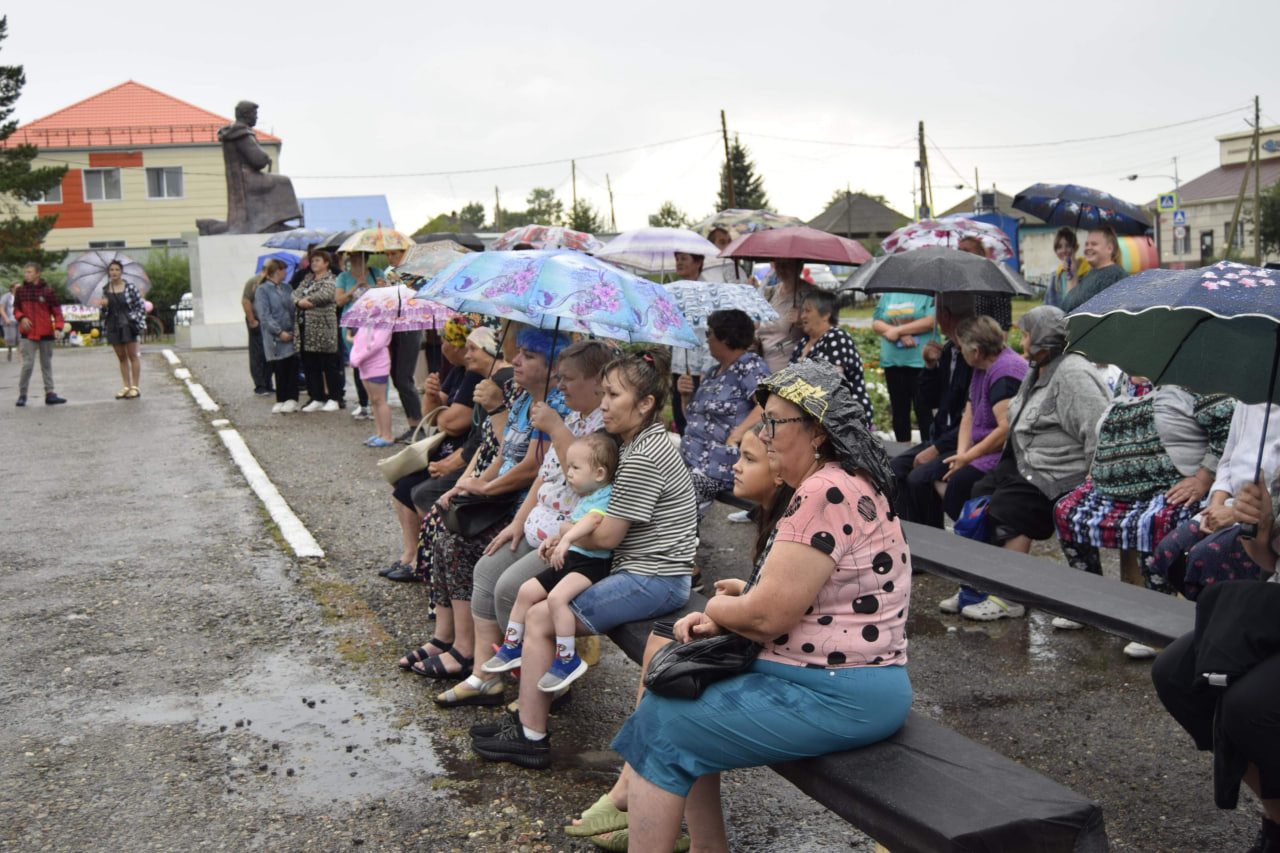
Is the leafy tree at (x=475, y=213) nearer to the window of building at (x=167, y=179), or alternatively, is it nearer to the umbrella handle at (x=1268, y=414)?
the window of building at (x=167, y=179)

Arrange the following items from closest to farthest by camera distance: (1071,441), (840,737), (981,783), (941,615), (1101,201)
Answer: (981,783) → (840,737) → (1071,441) → (941,615) → (1101,201)

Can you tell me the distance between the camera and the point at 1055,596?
4.41 m

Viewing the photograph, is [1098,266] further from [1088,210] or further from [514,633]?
[514,633]

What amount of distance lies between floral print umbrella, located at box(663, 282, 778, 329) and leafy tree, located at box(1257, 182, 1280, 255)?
201 ft

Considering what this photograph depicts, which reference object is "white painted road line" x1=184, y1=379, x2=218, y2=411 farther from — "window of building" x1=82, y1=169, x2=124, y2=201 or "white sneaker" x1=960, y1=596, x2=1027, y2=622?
"window of building" x1=82, y1=169, x2=124, y2=201

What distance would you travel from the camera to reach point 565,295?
4746 mm

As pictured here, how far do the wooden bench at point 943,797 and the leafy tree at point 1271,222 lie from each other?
64.8 metres

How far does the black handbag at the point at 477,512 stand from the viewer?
520 cm

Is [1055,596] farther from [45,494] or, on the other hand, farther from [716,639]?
[45,494]

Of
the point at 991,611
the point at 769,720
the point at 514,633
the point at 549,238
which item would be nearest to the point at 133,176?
the point at 549,238

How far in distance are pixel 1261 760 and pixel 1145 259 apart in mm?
7325

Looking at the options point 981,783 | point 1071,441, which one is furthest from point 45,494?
point 981,783

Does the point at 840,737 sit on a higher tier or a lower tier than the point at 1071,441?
lower

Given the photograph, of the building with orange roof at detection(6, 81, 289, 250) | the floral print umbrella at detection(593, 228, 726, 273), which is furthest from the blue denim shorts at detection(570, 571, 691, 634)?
the building with orange roof at detection(6, 81, 289, 250)
